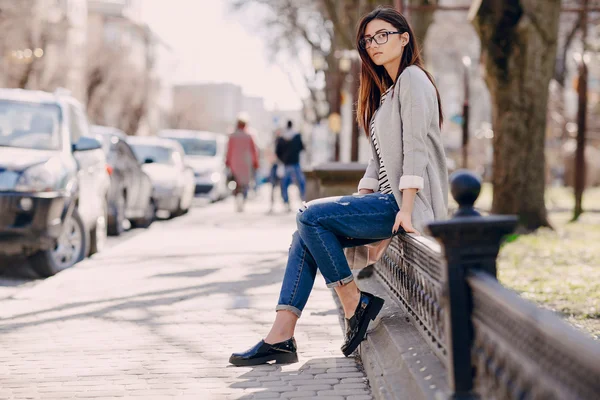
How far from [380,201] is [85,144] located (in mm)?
5526

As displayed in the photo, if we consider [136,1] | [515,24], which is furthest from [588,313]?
[136,1]

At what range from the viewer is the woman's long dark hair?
16.1 feet

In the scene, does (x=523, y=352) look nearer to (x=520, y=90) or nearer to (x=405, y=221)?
(x=405, y=221)

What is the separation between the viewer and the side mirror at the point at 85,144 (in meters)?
9.62

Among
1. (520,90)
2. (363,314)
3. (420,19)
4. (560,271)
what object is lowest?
(560,271)

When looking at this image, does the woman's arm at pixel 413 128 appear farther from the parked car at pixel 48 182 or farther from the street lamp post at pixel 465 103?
the street lamp post at pixel 465 103

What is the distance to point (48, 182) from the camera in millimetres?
8664

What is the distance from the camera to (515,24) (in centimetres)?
1300

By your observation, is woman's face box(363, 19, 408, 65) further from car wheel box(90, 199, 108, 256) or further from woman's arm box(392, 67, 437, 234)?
car wheel box(90, 199, 108, 256)

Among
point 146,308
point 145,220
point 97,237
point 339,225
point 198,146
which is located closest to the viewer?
point 339,225

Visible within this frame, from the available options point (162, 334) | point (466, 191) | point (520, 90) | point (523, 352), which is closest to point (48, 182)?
point (162, 334)

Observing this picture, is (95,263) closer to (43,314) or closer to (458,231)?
(43,314)

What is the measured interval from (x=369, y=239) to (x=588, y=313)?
2107 mm

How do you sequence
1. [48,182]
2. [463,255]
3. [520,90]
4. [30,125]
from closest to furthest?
1. [463,255]
2. [48,182]
3. [30,125]
4. [520,90]
